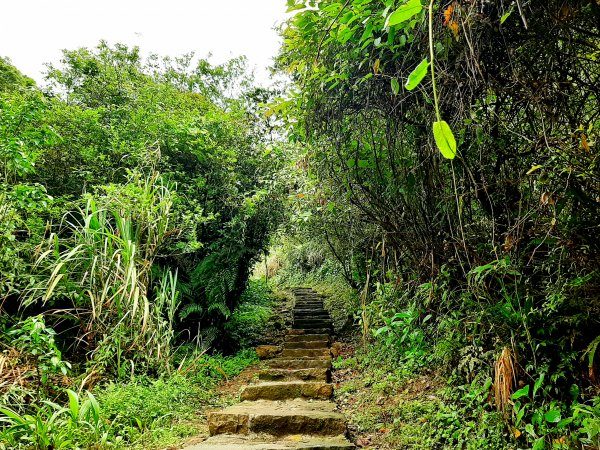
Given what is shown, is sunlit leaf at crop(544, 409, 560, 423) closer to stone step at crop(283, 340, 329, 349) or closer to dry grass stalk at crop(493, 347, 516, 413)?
dry grass stalk at crop(493, 347, 516, 413)

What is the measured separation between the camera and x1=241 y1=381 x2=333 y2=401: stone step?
3.68 meters

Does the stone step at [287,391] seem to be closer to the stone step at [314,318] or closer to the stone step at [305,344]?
the stone step at [305,344]

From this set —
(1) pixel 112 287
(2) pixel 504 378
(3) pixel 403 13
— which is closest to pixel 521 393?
(2) pixel 504 378

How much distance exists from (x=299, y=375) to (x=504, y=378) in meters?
2.73

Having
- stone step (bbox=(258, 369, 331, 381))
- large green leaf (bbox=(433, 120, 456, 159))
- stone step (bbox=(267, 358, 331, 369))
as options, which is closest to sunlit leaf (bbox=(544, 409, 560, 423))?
large green leaf (bbox=(433, 120, 456, 159))

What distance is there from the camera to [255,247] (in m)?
5.72

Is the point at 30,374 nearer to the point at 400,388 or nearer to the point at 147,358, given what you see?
the point at 147,358

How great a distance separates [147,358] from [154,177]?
6.29ft

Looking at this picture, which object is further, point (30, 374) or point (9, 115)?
point (9, 115)

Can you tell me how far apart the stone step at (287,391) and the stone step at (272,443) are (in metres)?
0.81

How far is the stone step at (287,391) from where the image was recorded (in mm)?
3684

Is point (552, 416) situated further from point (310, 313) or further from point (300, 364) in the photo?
point (310, 313)

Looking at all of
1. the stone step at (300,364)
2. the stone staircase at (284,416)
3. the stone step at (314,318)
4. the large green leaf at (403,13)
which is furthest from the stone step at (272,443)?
the stone step at (314,318)

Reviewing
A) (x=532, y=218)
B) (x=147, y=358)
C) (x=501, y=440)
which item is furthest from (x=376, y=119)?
(x=147, y=358)
